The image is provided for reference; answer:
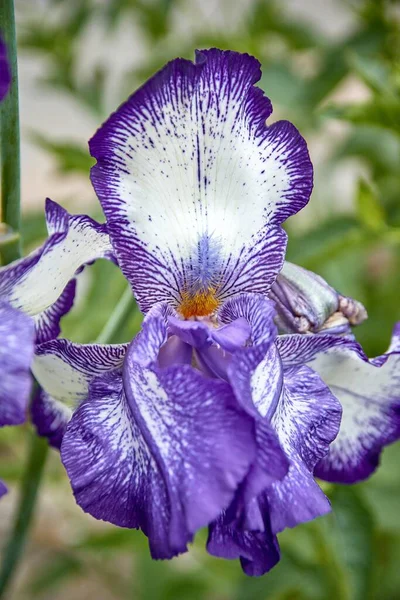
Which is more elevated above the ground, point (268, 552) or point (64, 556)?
point (268, 552)

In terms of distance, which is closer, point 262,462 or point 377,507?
point 262,462

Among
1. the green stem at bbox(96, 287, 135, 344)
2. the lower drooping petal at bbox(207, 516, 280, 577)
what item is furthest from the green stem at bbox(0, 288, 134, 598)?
the lower drooping petal at bbox(207, 516, 280, 577)

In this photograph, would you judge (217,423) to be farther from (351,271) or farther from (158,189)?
(351,271)

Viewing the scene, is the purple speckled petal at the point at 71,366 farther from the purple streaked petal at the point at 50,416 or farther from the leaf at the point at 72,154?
the leaf at the point at 72,154

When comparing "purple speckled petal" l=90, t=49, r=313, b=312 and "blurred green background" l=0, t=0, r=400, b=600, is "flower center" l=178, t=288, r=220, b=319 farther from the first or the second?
"blurred green background" l=0, t=0, r=400, b=600

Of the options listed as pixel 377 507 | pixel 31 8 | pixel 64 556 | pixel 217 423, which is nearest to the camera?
pixel 217 423

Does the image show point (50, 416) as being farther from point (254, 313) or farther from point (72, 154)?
point (72, 154)

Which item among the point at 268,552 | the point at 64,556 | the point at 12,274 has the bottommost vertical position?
the point at 64,556

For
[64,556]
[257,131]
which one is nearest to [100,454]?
[257,131]
